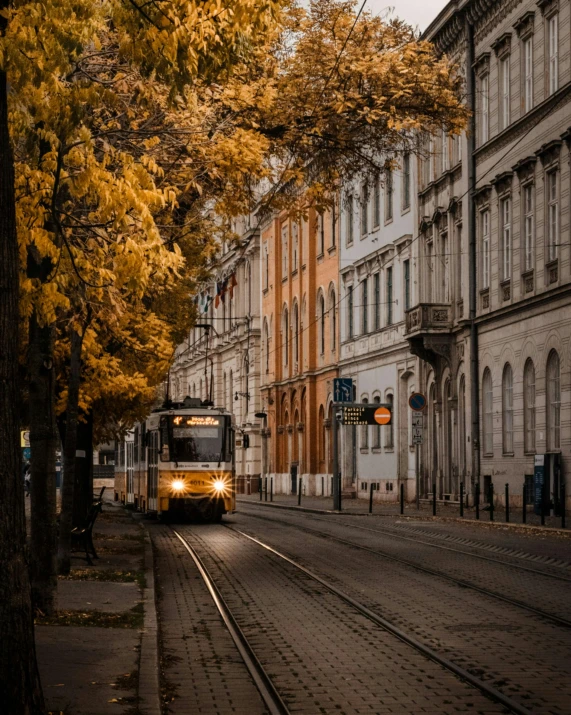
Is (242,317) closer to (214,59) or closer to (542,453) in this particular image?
(542,453)

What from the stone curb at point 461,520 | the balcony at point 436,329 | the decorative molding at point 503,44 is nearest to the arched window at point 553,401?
the stone curb at point 461,520

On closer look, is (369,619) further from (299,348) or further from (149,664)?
(299,348)

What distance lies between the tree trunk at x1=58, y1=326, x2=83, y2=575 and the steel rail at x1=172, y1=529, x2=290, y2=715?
1.92 m

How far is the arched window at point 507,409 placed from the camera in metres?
42.5

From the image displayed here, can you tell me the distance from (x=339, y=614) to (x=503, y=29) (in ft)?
103

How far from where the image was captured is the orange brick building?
215ft

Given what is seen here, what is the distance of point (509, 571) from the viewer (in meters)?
20.4

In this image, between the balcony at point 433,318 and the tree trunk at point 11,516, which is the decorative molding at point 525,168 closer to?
the balcony at point 433,318

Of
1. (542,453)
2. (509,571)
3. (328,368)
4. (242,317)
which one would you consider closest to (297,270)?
(328,368)

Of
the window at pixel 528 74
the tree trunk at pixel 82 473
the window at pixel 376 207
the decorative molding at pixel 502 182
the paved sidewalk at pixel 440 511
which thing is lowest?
the paved sidewalk at pixel 440 511

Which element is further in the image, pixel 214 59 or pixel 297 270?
pixel 297 270

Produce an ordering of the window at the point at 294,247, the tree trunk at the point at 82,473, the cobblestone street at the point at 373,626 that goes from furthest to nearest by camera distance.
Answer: the window at the point at 294,247, the tree trunk at the point at 82,473, the cobblestone street at the point at 373,626

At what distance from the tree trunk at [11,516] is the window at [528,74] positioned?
3419 cm

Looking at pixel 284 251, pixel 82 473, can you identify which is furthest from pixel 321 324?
pixel 82 473
